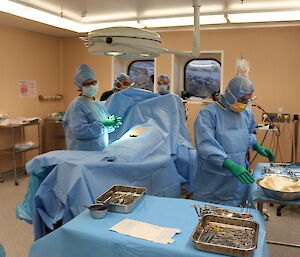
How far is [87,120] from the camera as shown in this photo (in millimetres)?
3297

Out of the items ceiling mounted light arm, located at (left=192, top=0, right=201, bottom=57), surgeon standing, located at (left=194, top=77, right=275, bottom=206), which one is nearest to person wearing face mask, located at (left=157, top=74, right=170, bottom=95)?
surgeon standing, located at (left=194, top=77, right=275, bottom=206)

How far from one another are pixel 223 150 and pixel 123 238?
4.19ft

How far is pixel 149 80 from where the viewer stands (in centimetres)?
601

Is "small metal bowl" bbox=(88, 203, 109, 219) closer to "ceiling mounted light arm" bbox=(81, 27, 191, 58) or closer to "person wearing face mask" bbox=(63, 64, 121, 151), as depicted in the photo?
"ceiling mounted light arm" bbox=(81, 27, 191, 58)

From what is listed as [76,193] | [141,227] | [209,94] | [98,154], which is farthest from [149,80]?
[141,227]

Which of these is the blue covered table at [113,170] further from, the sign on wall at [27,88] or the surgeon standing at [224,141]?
the sign on wall at [27,88]

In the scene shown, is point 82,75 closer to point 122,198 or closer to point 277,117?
point 122,198

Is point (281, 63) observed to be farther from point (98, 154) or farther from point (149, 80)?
point (98, 154)

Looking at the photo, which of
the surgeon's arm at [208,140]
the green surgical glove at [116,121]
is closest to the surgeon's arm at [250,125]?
the surgeon's arm at [208,140]

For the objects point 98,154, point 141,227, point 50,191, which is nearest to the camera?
point 141,227

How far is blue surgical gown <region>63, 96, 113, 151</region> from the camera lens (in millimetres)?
3180

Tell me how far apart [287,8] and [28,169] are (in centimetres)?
327

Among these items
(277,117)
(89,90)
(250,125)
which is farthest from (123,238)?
(277,117)

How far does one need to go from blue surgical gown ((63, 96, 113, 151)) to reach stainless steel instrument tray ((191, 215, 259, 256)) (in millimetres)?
1932
